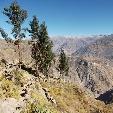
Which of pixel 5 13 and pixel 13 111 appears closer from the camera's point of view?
pixel 13 111

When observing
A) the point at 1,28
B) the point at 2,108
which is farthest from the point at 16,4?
the point at 2,108

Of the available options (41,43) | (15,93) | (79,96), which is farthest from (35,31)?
(15,93)

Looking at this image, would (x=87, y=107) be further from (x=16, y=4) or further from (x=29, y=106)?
(x=29, y=106)

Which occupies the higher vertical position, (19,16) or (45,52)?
(19,16)

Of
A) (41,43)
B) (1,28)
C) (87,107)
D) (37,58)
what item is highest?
(1,28)

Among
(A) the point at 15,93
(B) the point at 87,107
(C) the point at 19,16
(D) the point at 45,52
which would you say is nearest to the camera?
(A) the point at 15,93

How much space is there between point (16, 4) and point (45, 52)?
21.8 m

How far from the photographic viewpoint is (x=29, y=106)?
2283 centimetres

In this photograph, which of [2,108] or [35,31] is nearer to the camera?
[2,108]

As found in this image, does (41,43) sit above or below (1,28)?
below

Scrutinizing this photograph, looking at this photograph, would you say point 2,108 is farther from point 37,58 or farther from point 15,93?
point 37,58

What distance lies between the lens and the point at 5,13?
190 feet

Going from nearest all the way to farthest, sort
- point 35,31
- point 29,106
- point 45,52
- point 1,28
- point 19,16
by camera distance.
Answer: point 29,106, point 19,16, point 1,28, point 35,31, point 45,52

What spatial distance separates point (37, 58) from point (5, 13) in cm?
2263
